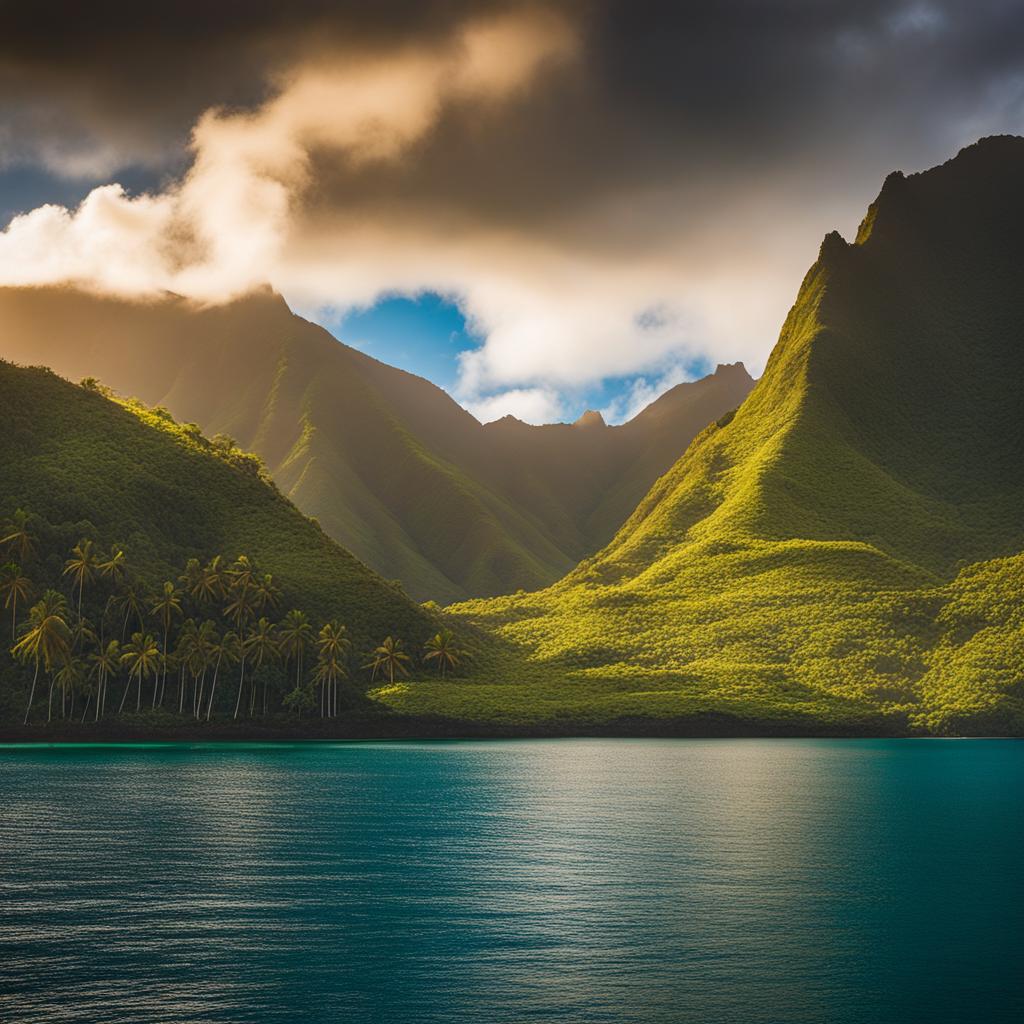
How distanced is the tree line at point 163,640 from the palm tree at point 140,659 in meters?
0.23

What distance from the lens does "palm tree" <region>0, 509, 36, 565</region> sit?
172 metres

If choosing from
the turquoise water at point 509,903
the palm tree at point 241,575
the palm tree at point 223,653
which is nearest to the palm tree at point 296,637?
the palm tree at point 223,653

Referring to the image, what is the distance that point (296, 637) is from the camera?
176500 mm

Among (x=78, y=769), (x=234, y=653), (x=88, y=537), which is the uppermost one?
(x=88, y=537)

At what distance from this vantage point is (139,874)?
47.6 metres

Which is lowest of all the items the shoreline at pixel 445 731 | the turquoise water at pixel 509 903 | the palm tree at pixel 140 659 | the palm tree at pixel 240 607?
the shoreline at pixel 445 731

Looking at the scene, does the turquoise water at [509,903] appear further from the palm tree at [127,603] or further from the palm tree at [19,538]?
the palm tree at [19,538]

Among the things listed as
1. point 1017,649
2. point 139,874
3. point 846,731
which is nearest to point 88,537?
point 846,731

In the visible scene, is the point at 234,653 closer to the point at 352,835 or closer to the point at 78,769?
the point at 78,769

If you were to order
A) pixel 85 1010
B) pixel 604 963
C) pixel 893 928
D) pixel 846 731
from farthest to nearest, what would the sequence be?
1. pixel 846 731
2. pixel 893 928
3. pixel 604 963
4. pixel 85 1010

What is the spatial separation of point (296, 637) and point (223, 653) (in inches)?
512

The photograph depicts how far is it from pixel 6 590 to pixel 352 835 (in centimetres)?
12329

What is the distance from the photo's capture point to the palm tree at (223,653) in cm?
16638

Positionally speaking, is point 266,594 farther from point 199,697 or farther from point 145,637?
point 145,637
